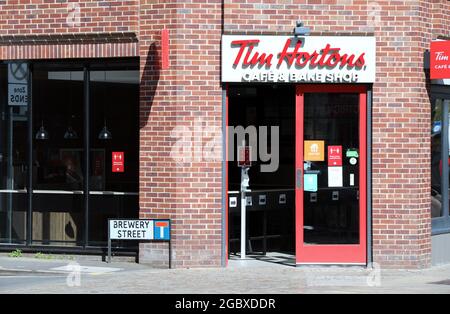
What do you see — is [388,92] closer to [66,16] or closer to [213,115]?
[213,115]

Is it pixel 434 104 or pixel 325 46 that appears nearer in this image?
pixel 325 46

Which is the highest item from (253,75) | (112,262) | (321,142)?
(253,75)

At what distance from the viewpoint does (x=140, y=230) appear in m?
15.5

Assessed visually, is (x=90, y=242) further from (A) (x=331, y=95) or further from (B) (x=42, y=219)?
(A) (x=331, y=95)

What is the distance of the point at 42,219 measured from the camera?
54.6 ft

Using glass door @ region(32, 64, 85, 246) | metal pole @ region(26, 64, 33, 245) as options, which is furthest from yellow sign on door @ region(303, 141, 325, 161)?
metal pole @ region(26, 64, 33, 245)

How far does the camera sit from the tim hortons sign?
50.2 ft

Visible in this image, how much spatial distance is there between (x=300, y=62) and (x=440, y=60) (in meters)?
2.27

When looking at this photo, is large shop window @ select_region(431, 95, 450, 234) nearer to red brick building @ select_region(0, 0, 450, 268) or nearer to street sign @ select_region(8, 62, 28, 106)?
red brick building @ select_region(0, 0, 450, 268)

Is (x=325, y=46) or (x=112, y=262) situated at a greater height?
(x=325, y=46)

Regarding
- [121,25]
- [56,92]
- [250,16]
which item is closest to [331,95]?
[250,16]

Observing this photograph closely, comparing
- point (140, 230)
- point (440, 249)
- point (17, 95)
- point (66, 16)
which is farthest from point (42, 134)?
point (440, 249)

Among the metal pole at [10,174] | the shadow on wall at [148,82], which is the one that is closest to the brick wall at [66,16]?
the shadow on wall at [148,82]

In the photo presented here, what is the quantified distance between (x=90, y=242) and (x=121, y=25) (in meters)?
3.75
